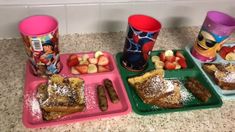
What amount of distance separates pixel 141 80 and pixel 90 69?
16cm

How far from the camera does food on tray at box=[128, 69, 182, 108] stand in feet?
2.30

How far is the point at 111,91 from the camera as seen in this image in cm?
70

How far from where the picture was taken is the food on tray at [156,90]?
700 mm

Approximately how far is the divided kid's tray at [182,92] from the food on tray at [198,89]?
0.01 meters

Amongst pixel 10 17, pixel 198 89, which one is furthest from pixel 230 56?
pixel 10 17

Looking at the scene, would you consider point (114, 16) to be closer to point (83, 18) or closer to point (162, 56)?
point (83, 18)

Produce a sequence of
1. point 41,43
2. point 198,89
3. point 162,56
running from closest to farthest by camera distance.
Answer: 1. point 41,43
2. point 198,89
3. point 162,56

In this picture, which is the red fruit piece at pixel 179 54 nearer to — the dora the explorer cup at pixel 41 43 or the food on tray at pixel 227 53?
the food on tray at pixel 227 53

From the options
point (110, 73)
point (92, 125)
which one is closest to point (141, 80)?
point (110, 73)

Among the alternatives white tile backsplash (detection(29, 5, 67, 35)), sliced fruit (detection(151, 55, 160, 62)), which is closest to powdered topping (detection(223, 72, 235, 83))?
sliced fruit (detection(151, 55, 160, 62))

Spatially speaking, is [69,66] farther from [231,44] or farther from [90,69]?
[231,44]

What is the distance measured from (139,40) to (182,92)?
0.21 metres

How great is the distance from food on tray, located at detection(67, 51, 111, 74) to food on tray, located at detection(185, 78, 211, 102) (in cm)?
25

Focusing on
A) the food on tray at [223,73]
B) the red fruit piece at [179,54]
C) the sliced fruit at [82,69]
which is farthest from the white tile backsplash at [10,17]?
the food on tray at [223,73]
